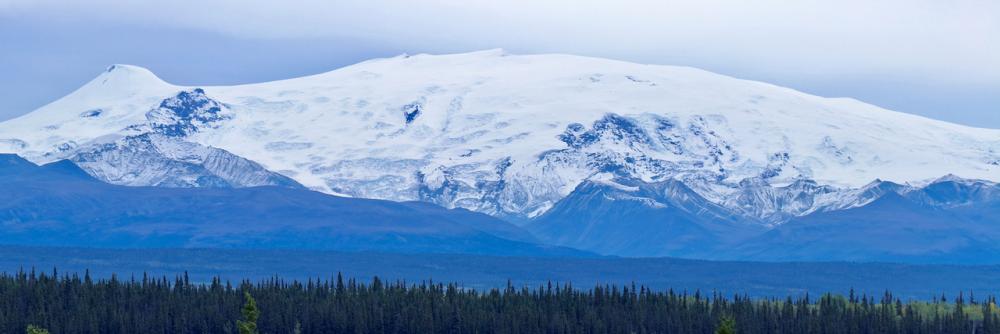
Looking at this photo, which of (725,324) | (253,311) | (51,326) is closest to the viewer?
(725,324)

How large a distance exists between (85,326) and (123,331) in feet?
11.9

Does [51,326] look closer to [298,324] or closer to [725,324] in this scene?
[298,324]

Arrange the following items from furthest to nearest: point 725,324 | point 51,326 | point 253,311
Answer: point 51,326
point 253,311
point 725,324

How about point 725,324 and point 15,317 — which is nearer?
point 725,324

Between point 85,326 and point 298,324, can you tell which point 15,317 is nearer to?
point 85,326

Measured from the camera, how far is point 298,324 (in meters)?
200

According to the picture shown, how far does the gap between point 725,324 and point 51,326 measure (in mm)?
90884

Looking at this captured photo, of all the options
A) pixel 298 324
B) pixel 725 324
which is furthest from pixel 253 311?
pixel 725 324

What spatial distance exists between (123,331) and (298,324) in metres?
16.1

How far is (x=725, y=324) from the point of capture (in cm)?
12462

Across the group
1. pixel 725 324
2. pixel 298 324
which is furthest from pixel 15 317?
pixel 725 324

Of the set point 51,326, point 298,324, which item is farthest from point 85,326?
point 298,324

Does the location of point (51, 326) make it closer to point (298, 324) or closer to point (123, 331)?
point (123, 331)

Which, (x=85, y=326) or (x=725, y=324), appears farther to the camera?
(x=85, y=326)
